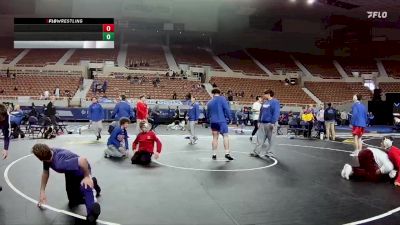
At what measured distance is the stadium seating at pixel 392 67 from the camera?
131ft

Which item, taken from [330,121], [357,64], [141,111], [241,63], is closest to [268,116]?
[141,111]

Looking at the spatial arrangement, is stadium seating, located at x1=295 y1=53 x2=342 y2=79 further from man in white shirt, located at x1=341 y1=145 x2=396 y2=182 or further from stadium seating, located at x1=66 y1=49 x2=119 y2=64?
man in white shirt, located at x1=341 y1=145 x2=396 y2=182

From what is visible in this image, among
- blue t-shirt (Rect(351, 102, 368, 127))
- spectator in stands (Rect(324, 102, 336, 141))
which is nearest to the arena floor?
blue t-shirt (Rect(351, 102, 368, 127))

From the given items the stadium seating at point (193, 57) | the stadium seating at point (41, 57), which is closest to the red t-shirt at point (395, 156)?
the stadium seating at point (193, 57)

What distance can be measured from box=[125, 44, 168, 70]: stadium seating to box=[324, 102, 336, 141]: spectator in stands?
2356cm

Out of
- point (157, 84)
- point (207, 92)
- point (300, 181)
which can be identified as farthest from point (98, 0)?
point (300, 181)

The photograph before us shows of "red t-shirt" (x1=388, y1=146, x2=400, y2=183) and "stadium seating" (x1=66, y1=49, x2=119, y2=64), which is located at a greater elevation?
"stadium seating" (x1=66, y1=49, x2=119, y2=64)

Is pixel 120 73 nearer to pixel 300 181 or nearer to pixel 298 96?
pixel 298 96

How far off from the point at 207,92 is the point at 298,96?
337 inches

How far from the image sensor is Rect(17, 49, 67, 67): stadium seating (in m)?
37.2

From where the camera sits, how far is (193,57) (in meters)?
41.6

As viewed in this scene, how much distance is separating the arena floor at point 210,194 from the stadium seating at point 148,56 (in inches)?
1124

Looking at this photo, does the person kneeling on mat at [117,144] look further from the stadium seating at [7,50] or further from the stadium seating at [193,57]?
the stadium seating at [7,50]
